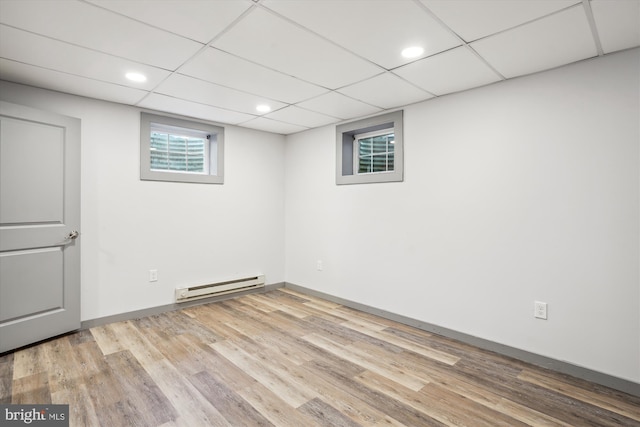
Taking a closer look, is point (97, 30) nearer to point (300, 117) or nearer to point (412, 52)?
point (412, 52)

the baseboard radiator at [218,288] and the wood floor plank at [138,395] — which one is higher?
the baseboard radiator at [218,288]

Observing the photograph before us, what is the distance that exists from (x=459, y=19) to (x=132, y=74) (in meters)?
2.41

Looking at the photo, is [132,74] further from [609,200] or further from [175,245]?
[609,200]

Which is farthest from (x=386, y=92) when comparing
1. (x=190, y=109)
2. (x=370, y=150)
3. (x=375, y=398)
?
(x=375, y=398)

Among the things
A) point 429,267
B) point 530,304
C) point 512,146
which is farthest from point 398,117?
point 530,304

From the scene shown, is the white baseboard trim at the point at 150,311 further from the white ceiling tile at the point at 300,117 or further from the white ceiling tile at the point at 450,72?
the white ceiling tile at the point at 450,72

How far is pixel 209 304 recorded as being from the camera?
4062mm

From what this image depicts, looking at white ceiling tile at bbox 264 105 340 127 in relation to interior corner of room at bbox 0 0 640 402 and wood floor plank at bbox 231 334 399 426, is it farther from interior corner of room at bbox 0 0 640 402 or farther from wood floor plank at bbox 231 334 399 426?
wood floor plank at bbox 231 334 399 426

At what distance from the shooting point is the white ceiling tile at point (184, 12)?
66.7 inches

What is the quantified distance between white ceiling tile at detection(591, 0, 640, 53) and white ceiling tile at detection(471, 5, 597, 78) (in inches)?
2.3

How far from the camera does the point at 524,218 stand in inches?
103

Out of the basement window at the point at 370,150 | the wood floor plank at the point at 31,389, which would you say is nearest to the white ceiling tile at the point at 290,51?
the basement window at the point at 370,150

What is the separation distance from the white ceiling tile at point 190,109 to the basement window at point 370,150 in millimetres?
1205

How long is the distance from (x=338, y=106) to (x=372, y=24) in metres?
1.54
